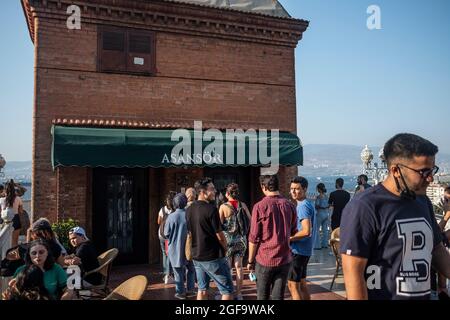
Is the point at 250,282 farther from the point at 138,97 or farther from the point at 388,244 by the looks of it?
the point at 388,244

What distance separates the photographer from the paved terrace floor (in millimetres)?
6484

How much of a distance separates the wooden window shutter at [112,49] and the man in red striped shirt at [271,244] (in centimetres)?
602

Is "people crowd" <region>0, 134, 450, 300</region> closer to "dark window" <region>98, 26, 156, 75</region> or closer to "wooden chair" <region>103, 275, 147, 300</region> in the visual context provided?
"wooden chair" <region>103, 275, 147, 300</region>

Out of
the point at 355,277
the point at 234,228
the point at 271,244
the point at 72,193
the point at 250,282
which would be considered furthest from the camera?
the point at 72,193

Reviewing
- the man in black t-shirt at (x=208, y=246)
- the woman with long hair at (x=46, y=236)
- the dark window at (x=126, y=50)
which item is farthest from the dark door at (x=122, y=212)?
the man in black t-shirt at (x=208, y=246)

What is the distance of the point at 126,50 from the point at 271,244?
21.9 ft

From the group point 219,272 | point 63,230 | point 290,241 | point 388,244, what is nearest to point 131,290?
point 219,272

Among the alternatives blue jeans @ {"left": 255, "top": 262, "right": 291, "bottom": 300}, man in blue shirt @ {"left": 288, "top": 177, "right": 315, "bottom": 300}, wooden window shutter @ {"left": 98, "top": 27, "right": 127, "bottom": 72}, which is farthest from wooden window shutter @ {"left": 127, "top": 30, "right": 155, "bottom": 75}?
blue jeans @ {"left": 255, "top": 262, "right": 291, "bottom": 300}

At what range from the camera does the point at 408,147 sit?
8.05 ft

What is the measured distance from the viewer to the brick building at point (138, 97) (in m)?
8.21

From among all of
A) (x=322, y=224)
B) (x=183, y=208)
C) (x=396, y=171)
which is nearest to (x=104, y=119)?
(x=183, y=208)

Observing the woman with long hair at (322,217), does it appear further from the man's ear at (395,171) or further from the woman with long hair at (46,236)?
the man's ear at (395,171)

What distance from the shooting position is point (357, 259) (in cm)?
231

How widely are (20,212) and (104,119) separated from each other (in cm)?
283
